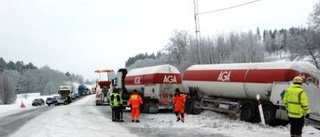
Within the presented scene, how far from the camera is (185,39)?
94438 mm

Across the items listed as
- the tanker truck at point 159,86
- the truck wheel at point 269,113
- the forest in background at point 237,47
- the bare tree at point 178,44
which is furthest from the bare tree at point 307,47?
the truck wheel at point 269,113

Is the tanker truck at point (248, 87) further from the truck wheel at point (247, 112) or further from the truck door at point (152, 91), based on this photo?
the truck door at point (152, 91)

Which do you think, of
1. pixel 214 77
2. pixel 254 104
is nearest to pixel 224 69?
pixel 214 77

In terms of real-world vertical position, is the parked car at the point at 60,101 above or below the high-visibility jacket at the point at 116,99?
below

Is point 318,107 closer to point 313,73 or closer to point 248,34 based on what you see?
point 313,73

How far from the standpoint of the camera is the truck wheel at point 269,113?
18266mm

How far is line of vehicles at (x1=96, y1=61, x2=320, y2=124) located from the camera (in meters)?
17.8

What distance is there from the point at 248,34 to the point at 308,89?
2423 inches

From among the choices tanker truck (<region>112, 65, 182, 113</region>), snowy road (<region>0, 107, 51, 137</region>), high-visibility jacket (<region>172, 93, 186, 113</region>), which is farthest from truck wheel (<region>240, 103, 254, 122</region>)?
snowy road (<region>0, 107, 51, 137</region>)

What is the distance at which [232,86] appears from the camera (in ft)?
69.9

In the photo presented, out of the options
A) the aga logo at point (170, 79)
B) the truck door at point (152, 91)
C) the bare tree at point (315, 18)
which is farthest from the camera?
the bare tree at point (315, 18)

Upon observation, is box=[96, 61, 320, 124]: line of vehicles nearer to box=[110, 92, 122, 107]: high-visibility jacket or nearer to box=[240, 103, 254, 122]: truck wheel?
box=[240, 103, 254, 122]: truck wheel

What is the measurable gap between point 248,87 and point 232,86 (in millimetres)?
1351

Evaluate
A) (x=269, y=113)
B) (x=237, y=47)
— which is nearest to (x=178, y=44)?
(x=237, y=47)
